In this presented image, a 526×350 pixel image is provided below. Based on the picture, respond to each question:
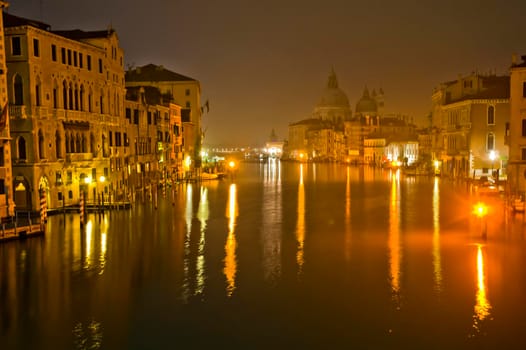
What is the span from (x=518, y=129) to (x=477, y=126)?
14455 millimetres

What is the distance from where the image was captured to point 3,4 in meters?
21.2

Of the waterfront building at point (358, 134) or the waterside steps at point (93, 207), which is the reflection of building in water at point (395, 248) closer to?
the waterside steps at point (93, 207)

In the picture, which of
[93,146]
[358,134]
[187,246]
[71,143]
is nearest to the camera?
[187,246]

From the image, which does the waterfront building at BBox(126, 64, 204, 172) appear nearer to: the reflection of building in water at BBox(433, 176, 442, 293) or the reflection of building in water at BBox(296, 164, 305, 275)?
the reflection of building in water at BBox(296, 164, 305, 275)

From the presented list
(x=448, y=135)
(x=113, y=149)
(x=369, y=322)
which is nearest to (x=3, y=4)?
(x=113, y=149)

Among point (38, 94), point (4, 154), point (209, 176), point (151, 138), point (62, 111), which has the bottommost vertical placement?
point (209, 176)

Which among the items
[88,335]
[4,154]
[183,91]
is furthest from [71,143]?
[183,91]

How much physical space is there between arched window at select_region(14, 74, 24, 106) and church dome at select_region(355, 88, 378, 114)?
124608 millimetres

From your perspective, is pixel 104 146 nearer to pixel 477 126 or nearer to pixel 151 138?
pixel 151 138

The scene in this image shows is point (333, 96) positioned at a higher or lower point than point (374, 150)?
higher

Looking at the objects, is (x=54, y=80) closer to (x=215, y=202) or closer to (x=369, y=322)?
(x=215, y=202)

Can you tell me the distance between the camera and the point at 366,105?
143500mm

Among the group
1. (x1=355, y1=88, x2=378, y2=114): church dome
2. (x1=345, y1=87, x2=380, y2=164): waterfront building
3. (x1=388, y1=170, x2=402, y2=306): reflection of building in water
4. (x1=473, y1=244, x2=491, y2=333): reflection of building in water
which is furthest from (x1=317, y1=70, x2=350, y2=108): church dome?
(x1=473, y1=244, x2=491, y2=333): reflection of building in water

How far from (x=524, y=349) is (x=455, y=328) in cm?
137
